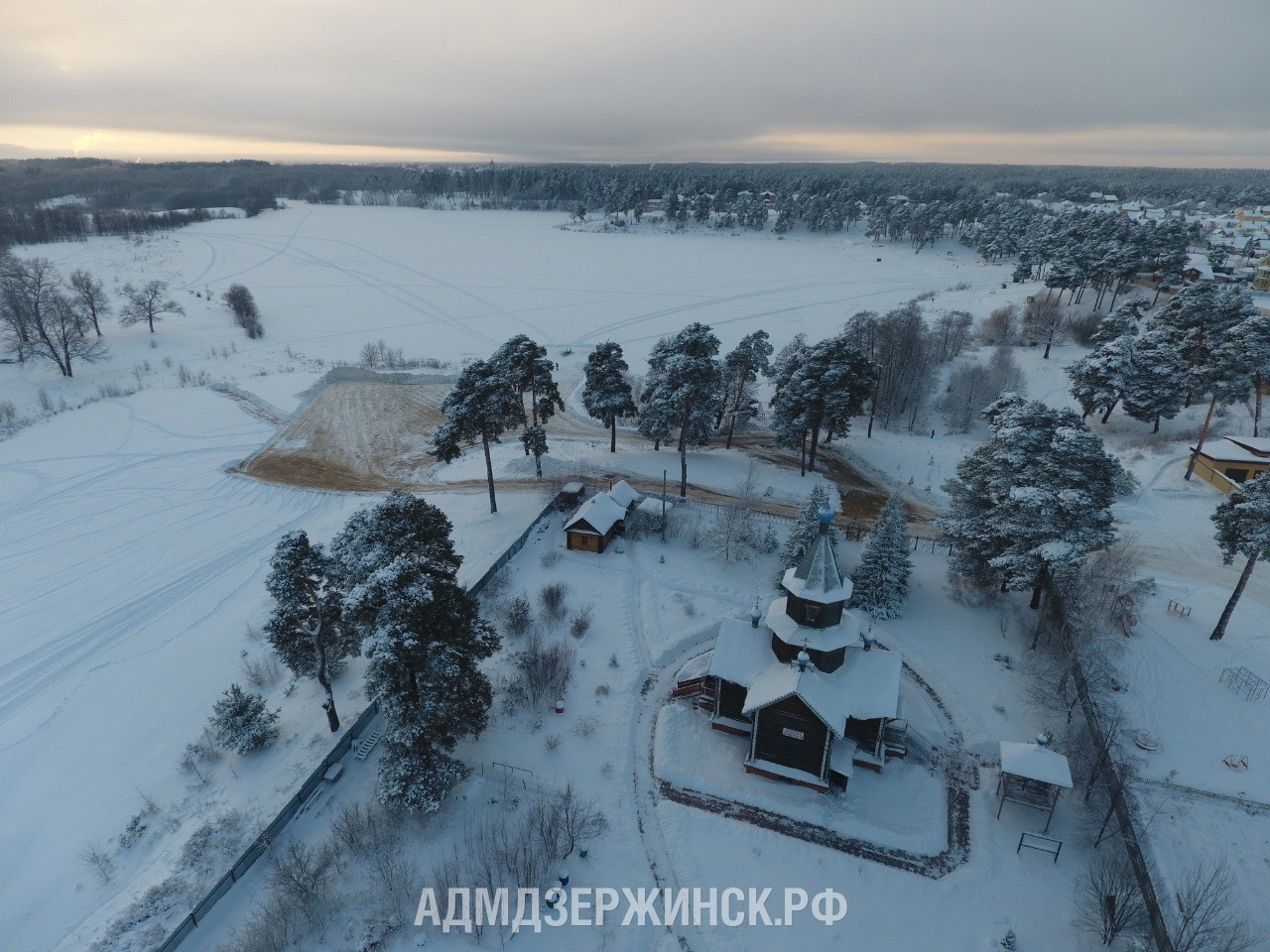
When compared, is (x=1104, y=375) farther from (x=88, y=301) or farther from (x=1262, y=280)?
(x=88, y=301)

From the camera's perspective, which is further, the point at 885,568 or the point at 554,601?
the point at 554,601

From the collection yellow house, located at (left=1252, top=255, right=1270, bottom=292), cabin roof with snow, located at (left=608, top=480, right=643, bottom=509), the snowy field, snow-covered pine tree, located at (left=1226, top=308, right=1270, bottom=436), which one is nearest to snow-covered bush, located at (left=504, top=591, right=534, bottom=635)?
the snowy field

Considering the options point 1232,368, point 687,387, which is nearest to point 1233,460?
point 1232,368

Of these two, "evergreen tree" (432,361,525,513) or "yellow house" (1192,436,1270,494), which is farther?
"yellow house" (1192,436,1270,494)

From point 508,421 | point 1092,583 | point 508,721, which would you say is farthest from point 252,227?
point 1092,583

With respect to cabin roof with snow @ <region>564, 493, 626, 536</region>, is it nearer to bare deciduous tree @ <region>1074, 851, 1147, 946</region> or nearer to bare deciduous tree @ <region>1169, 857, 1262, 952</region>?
bare deciduous tree @ <region>1074, 851, 1147, 946</region>

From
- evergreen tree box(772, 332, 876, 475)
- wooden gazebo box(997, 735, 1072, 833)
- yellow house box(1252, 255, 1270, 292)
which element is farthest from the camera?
yellow house box(1252, 255, 1270, 292)

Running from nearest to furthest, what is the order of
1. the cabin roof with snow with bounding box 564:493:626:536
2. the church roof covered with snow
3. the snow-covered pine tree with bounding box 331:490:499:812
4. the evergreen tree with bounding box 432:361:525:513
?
the snow-covered pine tree with bounding box 331:490:499:812 < the church roof covered with snow < the cabin roof with snow with bounding box 564:493:626:536 < the evergreen tree with bounding box 432:361:525:513
